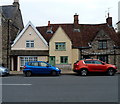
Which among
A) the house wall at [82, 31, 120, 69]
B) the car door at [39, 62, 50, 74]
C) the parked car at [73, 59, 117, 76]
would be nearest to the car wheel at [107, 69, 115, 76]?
the parked car at [73, 59, 117, 76]

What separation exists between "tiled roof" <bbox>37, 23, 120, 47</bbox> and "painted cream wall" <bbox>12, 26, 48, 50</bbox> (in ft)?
6.17

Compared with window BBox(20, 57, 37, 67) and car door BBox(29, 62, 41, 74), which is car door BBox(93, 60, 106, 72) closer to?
car door BBox(29, 62, 41, 74)

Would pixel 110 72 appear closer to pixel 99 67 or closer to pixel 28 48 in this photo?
pixel 99 67

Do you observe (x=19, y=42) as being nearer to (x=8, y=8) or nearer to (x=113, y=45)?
(x=8, y=8)

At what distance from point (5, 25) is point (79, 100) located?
68.6ft

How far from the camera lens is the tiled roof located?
25528 mm

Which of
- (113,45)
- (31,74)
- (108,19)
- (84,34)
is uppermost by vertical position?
(108,19)

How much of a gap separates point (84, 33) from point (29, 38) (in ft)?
29.4

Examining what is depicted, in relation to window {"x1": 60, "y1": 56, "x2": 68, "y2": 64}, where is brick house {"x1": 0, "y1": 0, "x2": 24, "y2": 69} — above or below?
above

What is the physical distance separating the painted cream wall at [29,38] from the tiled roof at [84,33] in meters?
1.88

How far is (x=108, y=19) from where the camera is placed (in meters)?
29.2

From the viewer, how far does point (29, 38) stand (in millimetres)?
24547

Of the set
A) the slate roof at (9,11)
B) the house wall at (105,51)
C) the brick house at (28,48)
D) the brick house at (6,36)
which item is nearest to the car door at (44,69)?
the brick house at (28,48)

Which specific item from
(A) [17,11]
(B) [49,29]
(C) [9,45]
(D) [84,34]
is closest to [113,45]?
(D) [84,34]
